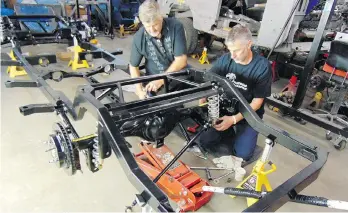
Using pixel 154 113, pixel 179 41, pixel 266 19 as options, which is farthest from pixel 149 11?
pixel 266 19

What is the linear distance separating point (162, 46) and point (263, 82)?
3.43ft

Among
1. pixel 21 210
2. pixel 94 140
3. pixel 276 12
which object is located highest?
pixel 276 12

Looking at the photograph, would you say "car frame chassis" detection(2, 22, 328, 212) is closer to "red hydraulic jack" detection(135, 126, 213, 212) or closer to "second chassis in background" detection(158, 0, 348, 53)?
"red hydraulic jack" detection(135, 126, 213, 212)

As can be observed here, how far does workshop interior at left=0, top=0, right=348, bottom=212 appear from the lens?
4.33 feet

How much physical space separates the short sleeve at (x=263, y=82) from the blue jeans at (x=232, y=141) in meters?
0.35

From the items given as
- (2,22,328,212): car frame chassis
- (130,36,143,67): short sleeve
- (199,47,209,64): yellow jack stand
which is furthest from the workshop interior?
(199,47,209,64): yellow jack stand

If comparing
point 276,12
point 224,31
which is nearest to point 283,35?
point 276,12

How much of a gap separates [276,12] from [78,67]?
3.14 m

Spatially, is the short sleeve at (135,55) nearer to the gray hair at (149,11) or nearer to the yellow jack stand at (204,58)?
the gray hair at (149,11)

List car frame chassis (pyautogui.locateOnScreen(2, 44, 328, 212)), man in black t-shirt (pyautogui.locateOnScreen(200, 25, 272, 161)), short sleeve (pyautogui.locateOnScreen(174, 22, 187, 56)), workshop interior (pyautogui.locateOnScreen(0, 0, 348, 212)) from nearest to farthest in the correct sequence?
car frame chassis (pyautogui.locateOnScreen(2, 44, 328, 212)) → workshop interior (pyautogui.locateOnScreen(0, 0, 348, 212)) → man in black t-shirt (pyautogui.locateOnScreen(200, 25, 272, 161)) → short sleeve (pyautogui.locateOnScreen(174, 22, 187, 56))

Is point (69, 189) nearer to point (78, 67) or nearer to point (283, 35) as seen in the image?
point (78, 67)

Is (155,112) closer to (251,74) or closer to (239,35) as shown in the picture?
(239,35)

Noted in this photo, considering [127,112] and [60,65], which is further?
[60,65]

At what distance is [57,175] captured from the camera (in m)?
2.19
